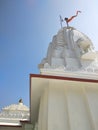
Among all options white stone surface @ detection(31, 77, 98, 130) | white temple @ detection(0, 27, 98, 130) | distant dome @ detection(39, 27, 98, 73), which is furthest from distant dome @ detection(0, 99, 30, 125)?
white stone surface @ detection(31, 77, 98, 130)

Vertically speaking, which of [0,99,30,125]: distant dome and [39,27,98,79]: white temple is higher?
[39,27,98,79]: white temple

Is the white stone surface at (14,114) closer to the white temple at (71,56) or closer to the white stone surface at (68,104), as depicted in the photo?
the white temple at (71,56)

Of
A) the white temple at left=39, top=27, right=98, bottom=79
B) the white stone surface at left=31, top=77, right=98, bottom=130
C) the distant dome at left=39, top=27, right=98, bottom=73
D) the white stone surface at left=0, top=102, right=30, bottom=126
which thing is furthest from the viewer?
the white stone surface at left=0, top=102, right=30, bottom=126

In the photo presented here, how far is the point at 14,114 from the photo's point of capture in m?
16.5

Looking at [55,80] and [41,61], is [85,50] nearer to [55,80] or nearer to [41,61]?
[41,61]

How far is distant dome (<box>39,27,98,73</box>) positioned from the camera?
12.7m

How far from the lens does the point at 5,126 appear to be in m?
13.6

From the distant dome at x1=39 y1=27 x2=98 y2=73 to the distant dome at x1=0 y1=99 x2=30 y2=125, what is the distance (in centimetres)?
384

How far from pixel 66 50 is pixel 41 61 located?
1920mm

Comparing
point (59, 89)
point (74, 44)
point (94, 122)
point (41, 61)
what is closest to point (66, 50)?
point (74, 44)

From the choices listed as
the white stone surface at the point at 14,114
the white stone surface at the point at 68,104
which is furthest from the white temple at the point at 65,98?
the white stone surface at the point at 14,114

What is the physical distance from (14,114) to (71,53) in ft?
19.5

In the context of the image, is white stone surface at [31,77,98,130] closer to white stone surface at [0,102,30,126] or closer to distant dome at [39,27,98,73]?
distant dome at [39,27,98,73]

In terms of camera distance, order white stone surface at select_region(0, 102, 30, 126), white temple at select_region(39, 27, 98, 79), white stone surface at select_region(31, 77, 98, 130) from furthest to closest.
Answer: white stone surface at select_region(0, 102, 30, 126) → white temple at select_region(39, 27, 98, 79) → white stone surface at select_region(31, 77, 98, 130)
